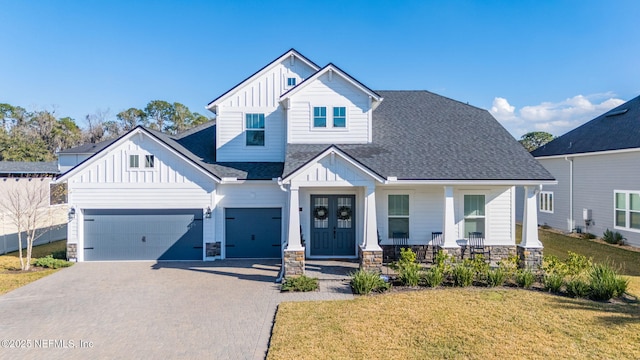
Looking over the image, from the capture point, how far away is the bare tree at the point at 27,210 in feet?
39.8

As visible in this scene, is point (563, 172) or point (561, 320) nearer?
point (561, 320)

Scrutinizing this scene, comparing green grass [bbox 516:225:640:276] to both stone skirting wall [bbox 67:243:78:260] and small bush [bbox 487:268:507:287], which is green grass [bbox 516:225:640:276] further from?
stone skirting wall [bbox 67:243:78:260]

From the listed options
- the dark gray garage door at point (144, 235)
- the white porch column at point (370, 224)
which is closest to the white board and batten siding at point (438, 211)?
the white porch column at point (370, 224)

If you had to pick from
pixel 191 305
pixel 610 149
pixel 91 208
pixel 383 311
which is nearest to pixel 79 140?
pixel 91 208

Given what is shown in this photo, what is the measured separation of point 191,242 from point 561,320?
11.4m

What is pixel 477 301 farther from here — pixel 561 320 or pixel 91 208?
pixel 91 208

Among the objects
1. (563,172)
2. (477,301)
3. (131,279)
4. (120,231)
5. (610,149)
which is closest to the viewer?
(477,301)

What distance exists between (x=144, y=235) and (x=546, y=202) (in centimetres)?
2261

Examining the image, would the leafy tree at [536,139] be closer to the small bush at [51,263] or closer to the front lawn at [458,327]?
the front lawn at [458,327]

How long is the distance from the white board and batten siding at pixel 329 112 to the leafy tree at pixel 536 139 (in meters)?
52.0

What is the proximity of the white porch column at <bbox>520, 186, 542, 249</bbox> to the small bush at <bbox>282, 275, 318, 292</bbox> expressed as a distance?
7145mm

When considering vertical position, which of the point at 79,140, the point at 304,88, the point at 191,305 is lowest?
the point at 191,305

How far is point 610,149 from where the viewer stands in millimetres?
15930

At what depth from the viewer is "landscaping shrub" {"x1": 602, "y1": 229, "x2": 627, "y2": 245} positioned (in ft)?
50.9
